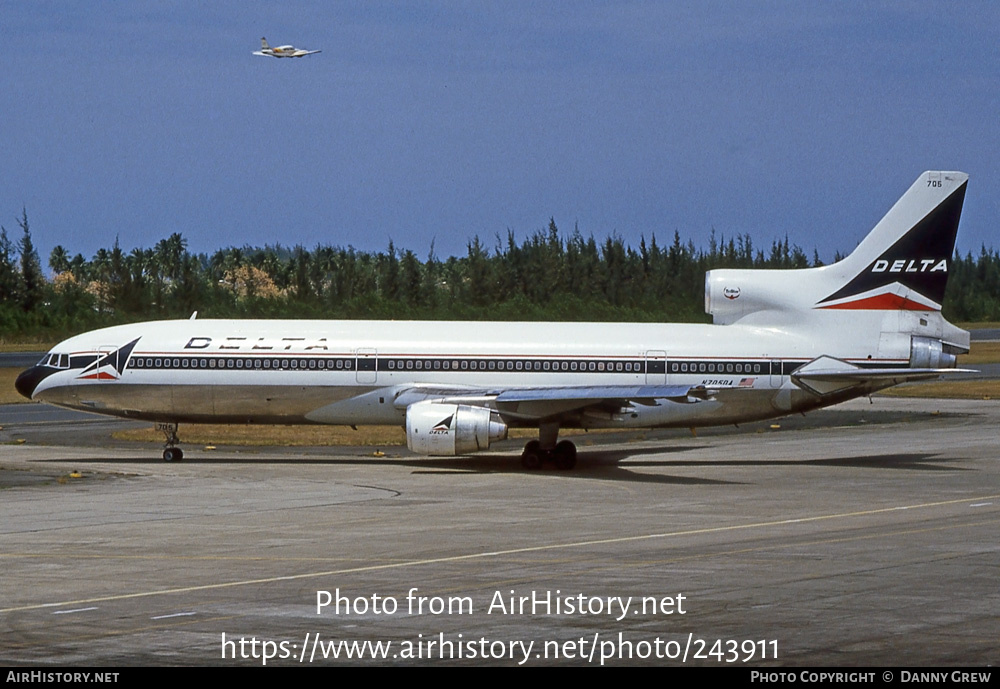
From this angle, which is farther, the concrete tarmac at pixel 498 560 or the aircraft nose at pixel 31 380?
the aircraft nose at pixel 31 380

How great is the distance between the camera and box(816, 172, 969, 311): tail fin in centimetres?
4194

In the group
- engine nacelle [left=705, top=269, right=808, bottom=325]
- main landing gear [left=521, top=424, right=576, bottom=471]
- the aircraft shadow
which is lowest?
the aircraft shadow

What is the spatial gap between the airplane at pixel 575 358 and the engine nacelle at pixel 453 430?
4.88ft

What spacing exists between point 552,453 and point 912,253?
41.9 feet

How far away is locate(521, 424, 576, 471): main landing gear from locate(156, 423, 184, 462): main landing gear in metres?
10.8

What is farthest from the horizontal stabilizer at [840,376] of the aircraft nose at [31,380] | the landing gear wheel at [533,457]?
the aircraft nose at [31,380]

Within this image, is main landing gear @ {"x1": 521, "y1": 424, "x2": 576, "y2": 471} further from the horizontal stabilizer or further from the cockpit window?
the cockpit window

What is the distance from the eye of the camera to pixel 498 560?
23500 mm

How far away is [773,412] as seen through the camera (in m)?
41.8

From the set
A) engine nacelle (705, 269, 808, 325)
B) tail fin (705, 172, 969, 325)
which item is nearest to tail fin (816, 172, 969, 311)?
tail fin (705, 172, 969, 325)

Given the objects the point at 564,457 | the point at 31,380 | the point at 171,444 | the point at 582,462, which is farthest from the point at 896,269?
the point at 31,380

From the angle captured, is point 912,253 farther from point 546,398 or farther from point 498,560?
point 498,560

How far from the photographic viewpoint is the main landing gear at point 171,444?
4222 centimetres

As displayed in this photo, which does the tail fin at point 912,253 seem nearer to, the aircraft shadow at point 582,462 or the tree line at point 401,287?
the aircraft shadow at point 582,462
